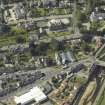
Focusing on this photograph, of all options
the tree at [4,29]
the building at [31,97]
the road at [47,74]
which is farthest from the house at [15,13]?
the building at [31,97]

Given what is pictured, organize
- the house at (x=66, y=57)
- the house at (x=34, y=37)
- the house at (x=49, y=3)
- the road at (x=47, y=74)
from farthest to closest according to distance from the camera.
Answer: the house at (x=49, y=3) < the house at (x=34, y=37) < the house at (x=66, y=57) < the road at (x=47, y=74)

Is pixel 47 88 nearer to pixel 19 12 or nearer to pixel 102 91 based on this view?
pixel 102 91

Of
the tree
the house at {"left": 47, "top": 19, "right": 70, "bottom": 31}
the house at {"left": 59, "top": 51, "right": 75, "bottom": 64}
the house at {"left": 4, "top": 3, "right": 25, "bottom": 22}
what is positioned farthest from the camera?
the house at {"left": 4, "top": 3, "right": 25, "bottom": 22}

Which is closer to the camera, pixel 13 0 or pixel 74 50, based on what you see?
pixel 74 50

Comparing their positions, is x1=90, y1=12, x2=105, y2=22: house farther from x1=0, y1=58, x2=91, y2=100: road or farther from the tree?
the tree

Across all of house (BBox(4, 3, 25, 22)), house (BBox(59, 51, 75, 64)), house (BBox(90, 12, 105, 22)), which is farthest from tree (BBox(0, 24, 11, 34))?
house (BBox(90, 12, 105, 22))

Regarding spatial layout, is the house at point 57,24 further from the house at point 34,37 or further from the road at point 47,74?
the road at point 47,74

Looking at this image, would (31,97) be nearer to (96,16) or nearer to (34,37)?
(34,37)

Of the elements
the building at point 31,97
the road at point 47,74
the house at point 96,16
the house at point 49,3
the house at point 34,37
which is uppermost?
the house at point 49,3

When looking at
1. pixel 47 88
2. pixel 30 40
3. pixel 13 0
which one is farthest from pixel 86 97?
pixel 13 0
